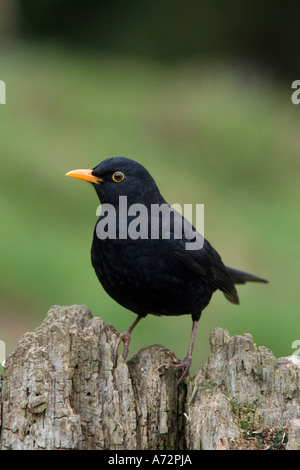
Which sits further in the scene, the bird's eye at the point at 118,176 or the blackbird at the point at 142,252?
the bird's eye at the point at 118,176

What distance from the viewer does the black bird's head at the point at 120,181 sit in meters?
5.50

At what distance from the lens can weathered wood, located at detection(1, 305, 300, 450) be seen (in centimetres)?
405

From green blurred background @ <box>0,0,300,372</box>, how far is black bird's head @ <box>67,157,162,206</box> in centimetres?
372

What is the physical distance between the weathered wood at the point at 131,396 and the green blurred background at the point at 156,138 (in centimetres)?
421

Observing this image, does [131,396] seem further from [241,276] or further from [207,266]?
[241,276]

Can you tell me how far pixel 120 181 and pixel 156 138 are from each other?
914cm

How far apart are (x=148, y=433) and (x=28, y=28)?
54.3 ft

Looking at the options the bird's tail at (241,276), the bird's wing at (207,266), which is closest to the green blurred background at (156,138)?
the bird's tail at (241,276)

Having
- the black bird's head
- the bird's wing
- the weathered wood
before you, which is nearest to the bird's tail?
the bird's wing

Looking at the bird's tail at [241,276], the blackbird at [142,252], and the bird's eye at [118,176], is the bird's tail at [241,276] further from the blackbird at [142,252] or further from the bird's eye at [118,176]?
the bird's eye at [118,176]

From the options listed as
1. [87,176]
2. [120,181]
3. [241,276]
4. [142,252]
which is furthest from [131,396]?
[241,276]

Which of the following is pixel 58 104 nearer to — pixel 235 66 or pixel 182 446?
pixel 235 66

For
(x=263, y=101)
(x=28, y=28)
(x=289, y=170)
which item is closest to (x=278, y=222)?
(x=289, y=170)

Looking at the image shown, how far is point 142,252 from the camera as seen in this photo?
523cm
